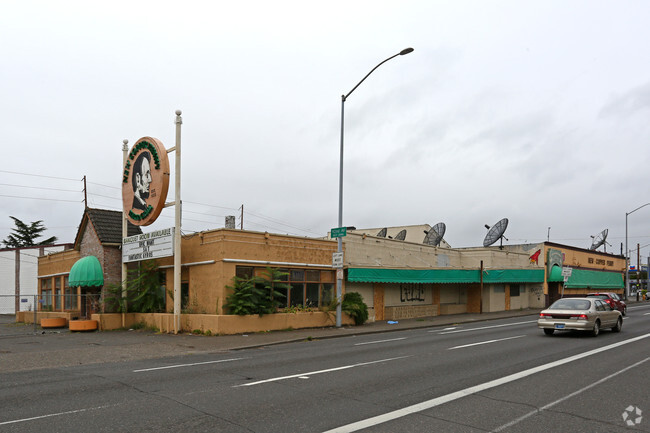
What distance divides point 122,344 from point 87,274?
8589mm

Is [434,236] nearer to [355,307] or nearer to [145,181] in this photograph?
[355,307]

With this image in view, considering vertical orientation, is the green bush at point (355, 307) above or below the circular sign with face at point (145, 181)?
below

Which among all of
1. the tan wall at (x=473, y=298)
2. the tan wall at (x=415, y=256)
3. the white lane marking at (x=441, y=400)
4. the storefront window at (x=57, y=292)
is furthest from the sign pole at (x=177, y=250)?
the tan wall at (x=473, y=298)

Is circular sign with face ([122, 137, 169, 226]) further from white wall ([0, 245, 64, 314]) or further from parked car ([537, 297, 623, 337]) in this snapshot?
white wall ([0, 245, 64, 314])

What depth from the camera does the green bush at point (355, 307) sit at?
24.4 metres

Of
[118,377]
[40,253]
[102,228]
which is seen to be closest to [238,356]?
[118,377]

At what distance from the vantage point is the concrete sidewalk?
13750 millimetres

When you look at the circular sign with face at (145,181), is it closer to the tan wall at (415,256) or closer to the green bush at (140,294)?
the green bush at (140,294)

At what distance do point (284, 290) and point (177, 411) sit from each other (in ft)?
52.0

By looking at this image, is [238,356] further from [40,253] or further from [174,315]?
[40,253]

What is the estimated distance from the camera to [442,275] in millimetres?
31188

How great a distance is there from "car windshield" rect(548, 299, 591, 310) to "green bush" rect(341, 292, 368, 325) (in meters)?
9.12

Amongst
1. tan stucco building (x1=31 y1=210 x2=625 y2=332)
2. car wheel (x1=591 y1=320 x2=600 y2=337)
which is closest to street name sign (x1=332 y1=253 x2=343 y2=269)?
tan stucco building (x1=31 y1=210 x2=625 y2=332)

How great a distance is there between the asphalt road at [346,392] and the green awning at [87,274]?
1276 cm
